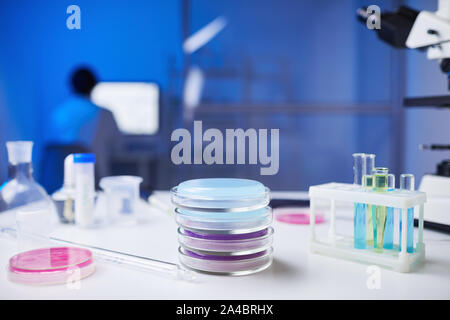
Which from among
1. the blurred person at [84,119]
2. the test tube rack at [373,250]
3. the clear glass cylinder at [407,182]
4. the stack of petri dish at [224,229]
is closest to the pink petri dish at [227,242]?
the stack of petri dish at [224,229]

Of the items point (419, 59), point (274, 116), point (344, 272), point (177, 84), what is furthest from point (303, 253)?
point (177, 84)

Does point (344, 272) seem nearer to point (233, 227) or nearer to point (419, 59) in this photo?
point (233, 227)

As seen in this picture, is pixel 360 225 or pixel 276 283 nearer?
pixel 276 283

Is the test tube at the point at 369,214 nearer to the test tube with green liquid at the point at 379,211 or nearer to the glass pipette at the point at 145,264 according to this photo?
the test tube with green liquid at the point at 379,211

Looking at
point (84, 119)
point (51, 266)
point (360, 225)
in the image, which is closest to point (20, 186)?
point (51, 266)

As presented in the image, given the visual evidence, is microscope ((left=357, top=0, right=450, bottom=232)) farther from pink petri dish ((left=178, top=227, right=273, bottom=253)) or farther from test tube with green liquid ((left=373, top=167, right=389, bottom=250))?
pink petri dish ((left=178, top=227, right=273, bottom=253))

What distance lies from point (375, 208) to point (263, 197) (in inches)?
8.0

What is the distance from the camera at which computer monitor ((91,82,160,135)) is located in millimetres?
3932

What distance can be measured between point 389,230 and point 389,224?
0.04 feet

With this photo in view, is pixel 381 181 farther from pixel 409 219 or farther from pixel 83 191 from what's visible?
pixel 83 191

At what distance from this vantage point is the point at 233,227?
67 centimetres

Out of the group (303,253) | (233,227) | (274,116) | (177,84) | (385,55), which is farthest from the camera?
(177,84)

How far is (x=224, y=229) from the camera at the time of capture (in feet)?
2.18

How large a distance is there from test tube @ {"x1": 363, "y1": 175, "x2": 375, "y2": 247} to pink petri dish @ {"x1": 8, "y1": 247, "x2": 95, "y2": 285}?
0.49 metres
